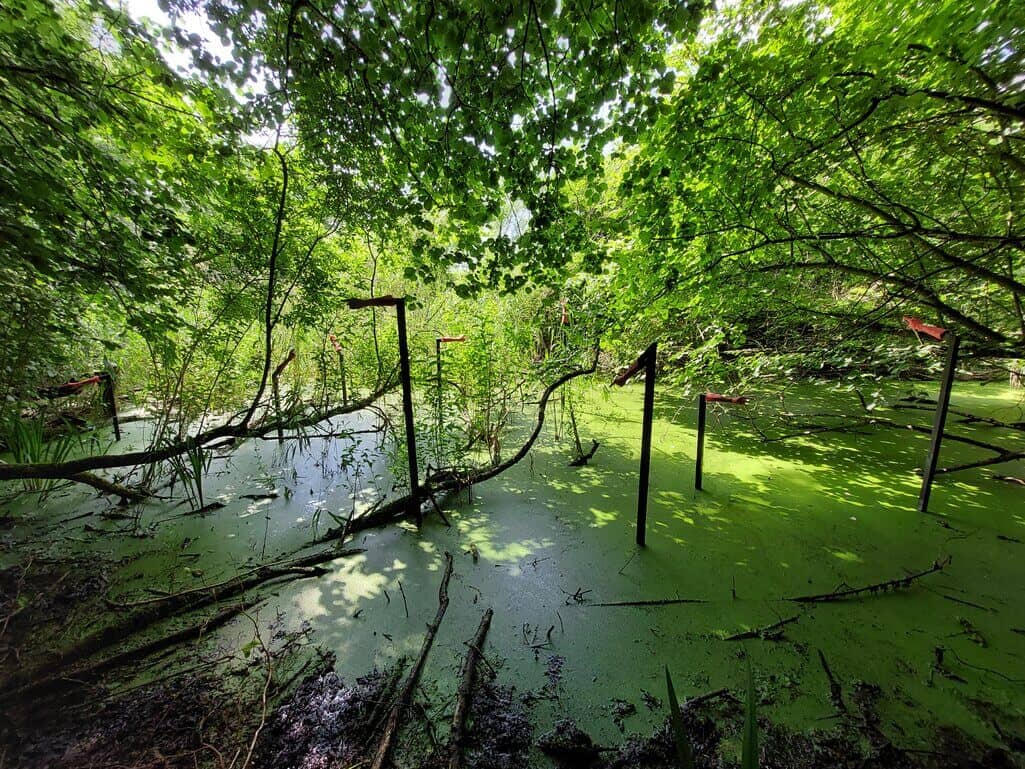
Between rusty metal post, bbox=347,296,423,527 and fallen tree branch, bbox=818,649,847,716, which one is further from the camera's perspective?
rusty metal post, bbox=347,296,423,527

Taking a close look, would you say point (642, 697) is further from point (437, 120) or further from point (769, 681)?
point (437, 120)

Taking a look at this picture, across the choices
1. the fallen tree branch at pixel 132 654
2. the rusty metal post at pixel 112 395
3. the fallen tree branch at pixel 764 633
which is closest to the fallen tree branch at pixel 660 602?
the fallen tree branch at pixel 764 633

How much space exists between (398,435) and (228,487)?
4.59 feet

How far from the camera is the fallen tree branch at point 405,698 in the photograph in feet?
3.56

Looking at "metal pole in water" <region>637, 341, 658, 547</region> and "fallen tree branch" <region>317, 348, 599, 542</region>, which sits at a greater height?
"metal pole in water" <region>637, 341, 658, 547</region>

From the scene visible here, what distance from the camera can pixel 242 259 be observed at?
256 cm

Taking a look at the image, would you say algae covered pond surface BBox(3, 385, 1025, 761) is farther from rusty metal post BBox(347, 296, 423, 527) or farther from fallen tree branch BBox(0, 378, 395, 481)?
fallen tree branch BBox(0, 378, 395, 481)

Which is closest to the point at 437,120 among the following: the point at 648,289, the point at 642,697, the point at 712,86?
the point at 712,86

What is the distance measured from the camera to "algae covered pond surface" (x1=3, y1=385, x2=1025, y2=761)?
135 centimetres

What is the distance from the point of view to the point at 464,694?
4.15ft

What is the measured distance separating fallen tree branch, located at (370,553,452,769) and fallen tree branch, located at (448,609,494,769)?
0.17 m

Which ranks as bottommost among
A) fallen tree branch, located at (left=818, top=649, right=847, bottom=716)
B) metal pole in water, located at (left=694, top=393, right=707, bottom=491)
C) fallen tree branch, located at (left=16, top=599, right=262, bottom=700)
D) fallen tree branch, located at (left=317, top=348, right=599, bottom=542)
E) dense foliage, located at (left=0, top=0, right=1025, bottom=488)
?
fallen tree branch, located at (left=818, top=649, right=847, bottom=716)

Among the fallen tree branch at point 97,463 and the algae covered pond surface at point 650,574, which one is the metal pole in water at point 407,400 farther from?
the fallen tree branch at point 97,463

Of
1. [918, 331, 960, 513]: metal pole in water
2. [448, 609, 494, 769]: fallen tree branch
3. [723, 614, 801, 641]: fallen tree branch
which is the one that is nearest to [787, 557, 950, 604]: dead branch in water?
[723, 614, 801, 641]: fallen tree branch
